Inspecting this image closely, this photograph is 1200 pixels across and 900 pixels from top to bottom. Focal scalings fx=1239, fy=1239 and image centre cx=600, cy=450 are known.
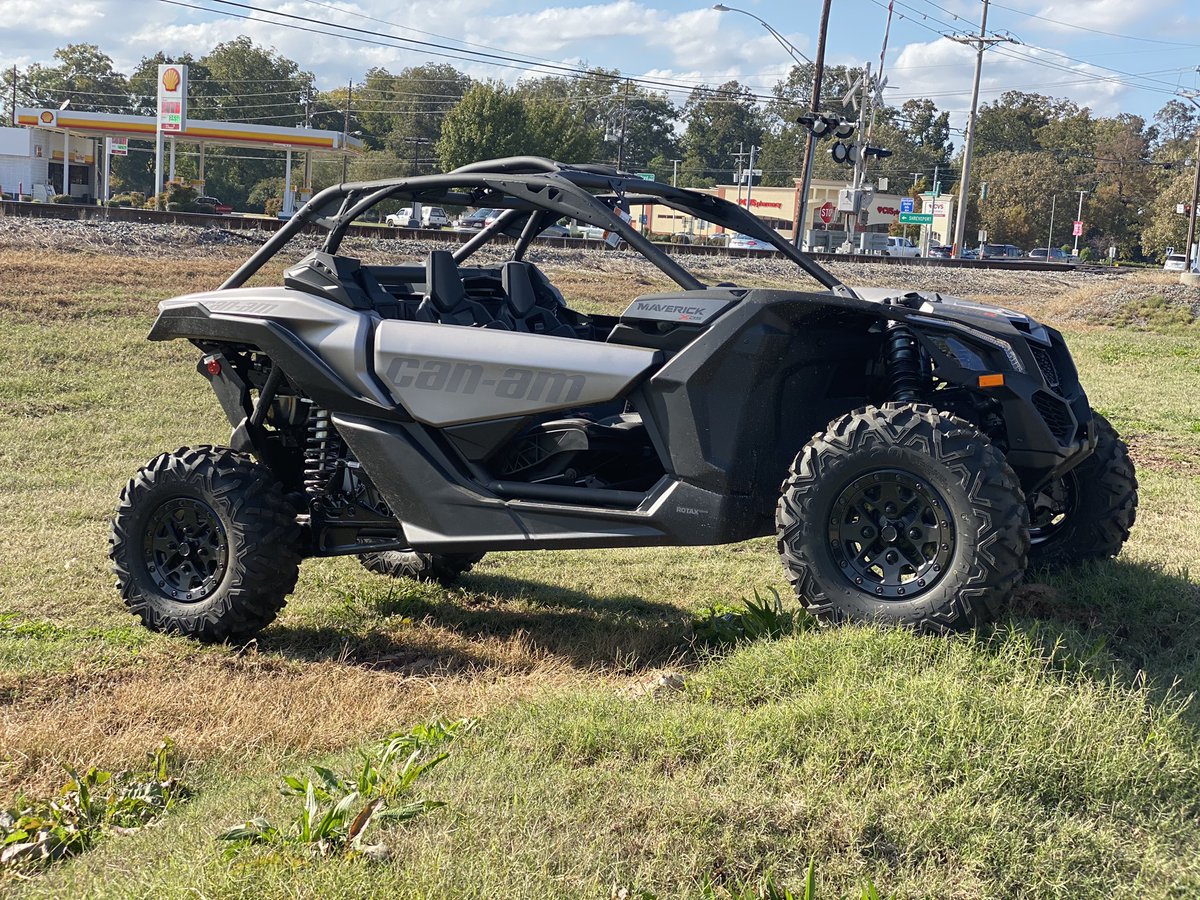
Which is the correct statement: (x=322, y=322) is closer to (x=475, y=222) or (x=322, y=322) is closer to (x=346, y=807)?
(x=346, y=807)

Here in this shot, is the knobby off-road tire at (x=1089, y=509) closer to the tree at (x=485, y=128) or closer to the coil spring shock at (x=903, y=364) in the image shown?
the coil spring shock at (x=903, y=364)

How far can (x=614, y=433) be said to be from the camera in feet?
18.4

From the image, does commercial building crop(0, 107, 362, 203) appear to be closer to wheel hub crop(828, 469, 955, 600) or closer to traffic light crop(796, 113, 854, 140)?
traffic light crop(796, 113, 854, 140)

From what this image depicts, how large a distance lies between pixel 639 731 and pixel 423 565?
3.51 m

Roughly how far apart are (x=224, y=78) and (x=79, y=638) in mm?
119984

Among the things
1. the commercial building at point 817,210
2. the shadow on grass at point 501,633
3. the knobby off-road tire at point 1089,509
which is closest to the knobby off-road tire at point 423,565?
the shadow on grass at point 501,633

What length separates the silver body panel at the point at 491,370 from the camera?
17.4ft

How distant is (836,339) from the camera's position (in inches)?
218

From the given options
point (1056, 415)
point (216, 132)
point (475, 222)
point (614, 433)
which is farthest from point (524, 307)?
point (216, 132)

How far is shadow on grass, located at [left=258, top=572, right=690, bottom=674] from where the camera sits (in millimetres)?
5926

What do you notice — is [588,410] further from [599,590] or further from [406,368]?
[599,590]

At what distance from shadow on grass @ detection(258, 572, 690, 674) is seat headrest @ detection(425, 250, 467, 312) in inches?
67.0

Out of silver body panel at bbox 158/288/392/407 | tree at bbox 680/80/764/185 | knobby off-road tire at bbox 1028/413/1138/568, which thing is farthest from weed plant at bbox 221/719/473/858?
tree at bbox 680/80/764/185

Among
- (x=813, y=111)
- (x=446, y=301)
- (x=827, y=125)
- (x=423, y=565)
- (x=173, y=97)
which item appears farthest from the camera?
(x=173, y=97)
